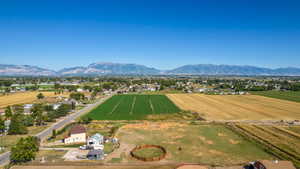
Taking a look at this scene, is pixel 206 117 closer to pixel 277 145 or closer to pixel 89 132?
pixel 277 145

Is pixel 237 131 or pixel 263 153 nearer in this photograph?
pixel 263 153

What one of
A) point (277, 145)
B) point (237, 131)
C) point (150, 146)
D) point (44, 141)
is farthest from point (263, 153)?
point (44, 141)

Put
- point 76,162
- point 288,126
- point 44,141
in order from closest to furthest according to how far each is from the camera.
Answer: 1. point 76,162
2. point 44,141
3. point 288,126

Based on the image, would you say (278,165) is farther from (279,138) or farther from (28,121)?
(28,121)

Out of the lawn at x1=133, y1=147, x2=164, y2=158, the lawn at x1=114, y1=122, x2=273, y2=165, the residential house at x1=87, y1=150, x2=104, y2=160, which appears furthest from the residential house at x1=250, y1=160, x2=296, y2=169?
the residential house at x1=87, y1=150, x2=104, y2=160

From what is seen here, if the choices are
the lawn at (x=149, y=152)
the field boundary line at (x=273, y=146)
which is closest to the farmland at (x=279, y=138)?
the field boundary line at (x=273, y=146)

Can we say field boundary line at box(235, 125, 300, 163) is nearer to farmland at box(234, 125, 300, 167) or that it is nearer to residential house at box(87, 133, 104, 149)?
farmland at box(234, 125, 300, 167)
